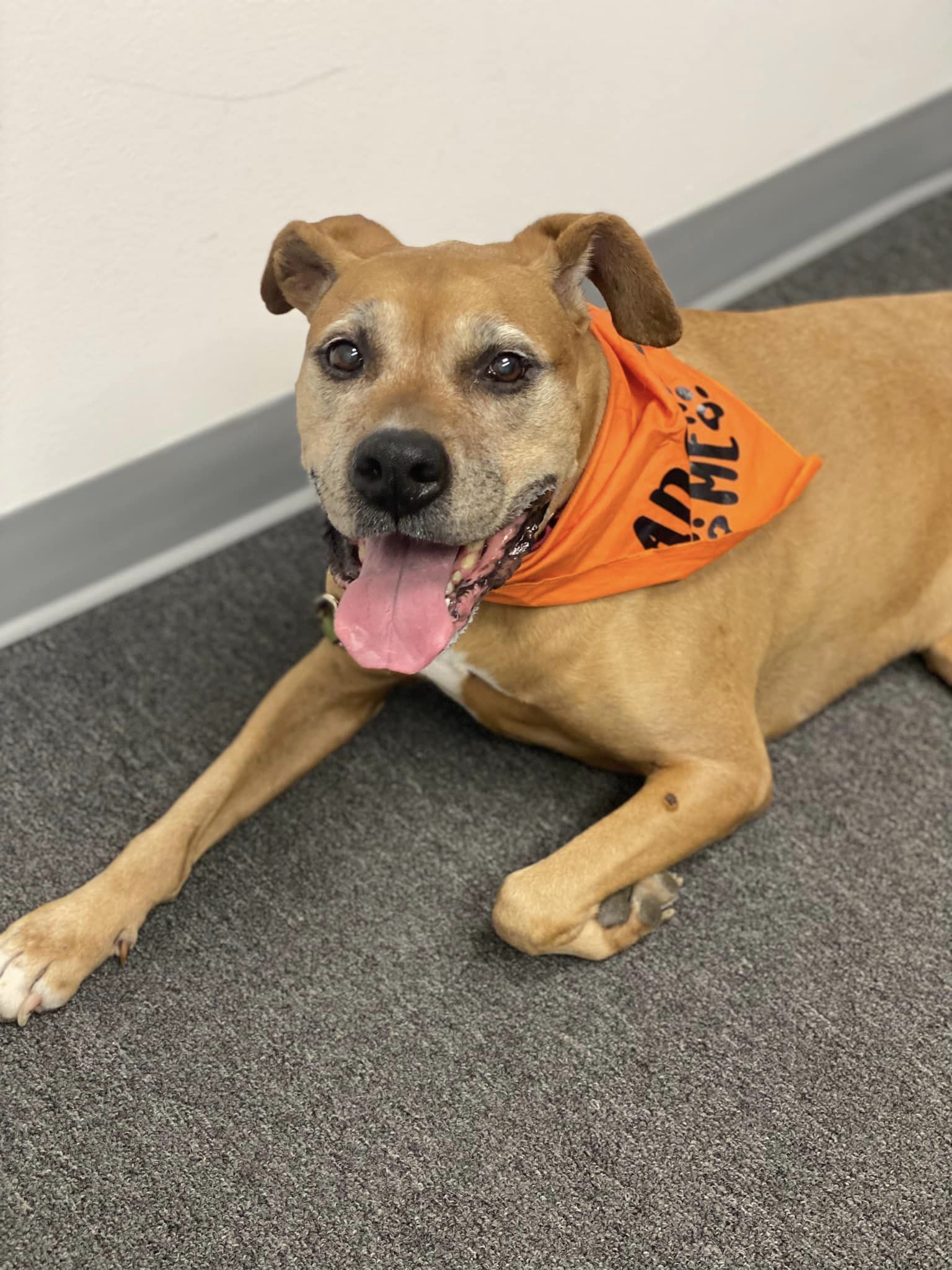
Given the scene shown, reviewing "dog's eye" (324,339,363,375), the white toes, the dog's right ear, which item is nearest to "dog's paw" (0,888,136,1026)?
the white toes

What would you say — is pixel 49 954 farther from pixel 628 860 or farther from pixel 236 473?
pixel 236 473

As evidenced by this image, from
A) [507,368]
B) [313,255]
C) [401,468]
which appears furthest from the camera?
[313,255]

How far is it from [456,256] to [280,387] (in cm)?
146

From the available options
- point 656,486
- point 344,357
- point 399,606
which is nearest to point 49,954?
point 399,606

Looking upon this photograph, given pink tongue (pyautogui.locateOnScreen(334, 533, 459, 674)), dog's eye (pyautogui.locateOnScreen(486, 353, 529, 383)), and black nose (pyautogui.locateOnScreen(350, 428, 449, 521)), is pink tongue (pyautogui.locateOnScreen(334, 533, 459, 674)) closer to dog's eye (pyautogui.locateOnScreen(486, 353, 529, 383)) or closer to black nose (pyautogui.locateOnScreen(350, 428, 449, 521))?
black nose (pyautogui.locateOnScreen(350, 428, 449, 521))

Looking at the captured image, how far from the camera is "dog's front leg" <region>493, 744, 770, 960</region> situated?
267cm

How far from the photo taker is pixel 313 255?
269 centimetres

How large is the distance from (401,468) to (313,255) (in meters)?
0.67

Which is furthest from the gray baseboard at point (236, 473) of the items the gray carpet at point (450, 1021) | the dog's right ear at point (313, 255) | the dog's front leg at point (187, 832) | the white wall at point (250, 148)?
the dog's right ear at point (313, 255)

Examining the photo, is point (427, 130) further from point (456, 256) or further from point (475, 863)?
point (475, 863)

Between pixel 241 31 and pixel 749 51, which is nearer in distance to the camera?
pixel 241 31

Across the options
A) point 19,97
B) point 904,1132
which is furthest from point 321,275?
point 904,1132

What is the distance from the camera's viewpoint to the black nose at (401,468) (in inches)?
89.8

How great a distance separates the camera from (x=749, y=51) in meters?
4.30
